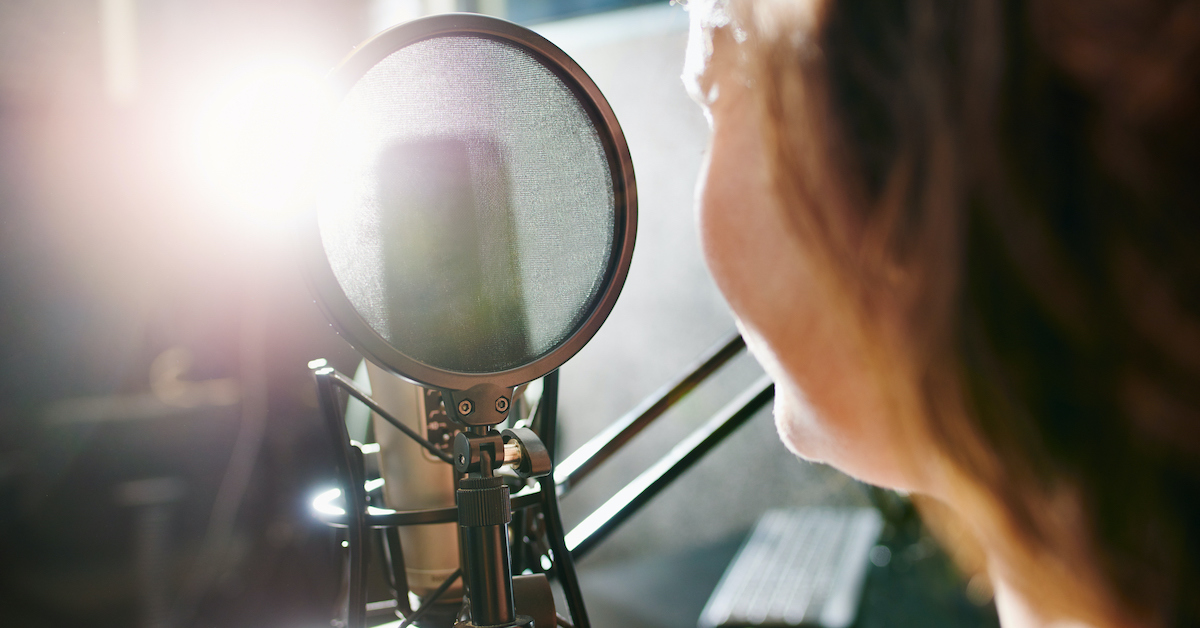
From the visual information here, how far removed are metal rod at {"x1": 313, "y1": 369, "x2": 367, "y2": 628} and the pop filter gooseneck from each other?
0.09 meters

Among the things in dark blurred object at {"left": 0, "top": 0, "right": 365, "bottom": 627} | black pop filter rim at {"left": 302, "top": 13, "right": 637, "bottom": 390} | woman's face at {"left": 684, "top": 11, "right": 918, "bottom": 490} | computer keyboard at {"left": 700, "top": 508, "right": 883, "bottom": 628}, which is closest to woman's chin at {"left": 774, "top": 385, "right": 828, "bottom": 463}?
woman's face at {"left": 684, "top": 11, "right": 918, "bottom": 490}

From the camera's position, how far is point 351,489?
0.47 metres

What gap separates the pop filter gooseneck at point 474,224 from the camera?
0.39 metres

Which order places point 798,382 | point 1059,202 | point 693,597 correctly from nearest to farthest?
point 1059,202, point 798,382, point 693,597

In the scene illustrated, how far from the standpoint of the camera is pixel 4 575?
62 centimetres

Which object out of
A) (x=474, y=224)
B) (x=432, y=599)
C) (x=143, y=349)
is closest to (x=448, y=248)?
(x=474, y=224)

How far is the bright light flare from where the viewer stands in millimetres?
378

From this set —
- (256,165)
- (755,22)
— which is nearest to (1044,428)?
(755,22)

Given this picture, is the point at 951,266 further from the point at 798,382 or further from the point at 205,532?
the point at 205,532

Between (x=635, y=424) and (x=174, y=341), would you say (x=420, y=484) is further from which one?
(x=174, y=341)

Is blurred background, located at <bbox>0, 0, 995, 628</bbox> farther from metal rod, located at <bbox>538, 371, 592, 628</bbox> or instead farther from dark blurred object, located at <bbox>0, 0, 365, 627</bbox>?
metal rod, located at <bbox>538, 371, 592, 628</bbox>

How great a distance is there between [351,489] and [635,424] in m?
0.27

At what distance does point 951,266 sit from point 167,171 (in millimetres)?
938

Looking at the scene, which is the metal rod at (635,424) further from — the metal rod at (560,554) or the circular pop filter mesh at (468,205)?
the circular pop filter mesh at (468,205)
